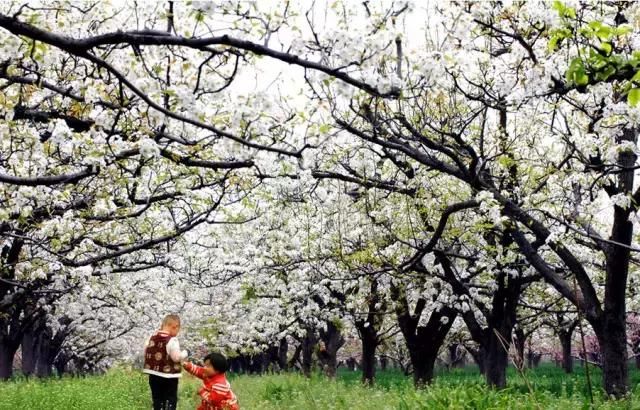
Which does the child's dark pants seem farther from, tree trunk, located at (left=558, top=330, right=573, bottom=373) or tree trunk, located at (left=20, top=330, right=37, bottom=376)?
tree trunk, located at (left=558, top=330, right=573, bottom=373)

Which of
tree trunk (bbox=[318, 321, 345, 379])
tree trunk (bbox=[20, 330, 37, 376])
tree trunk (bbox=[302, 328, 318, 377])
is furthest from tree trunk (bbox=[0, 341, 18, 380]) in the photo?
tree trunk (bbox=[318, 321, 345, 379])

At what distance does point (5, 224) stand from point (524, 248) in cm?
747

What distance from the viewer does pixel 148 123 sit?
301 inches

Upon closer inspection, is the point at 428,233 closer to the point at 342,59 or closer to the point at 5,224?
the point at 5,224

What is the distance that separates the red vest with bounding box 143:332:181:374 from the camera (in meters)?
9.37

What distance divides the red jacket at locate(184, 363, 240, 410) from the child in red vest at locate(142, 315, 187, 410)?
28cm

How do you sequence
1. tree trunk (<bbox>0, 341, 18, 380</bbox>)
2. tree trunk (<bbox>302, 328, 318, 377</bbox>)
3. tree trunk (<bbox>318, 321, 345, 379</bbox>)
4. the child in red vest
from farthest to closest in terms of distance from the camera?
tree trunk (<bbox>302, 328, 318, 377</bbox>) → tree trunk (<bbox>318, 321, 345, 379</bbox>) → tree trunk (<bbox>0, 341, 18, 380</bbox>) → the child in red vest

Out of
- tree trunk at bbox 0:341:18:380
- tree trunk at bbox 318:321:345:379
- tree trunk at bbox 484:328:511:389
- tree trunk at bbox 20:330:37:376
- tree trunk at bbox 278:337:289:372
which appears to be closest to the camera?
tree trunk at bbox 484:328:511:389

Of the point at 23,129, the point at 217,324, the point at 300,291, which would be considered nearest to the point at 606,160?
the point at 23,129

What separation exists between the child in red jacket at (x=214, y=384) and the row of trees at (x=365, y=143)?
246cm

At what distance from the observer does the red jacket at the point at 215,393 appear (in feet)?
29.8

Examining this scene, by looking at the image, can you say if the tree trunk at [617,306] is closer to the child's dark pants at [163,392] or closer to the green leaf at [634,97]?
the child's dark pants at [163,392]

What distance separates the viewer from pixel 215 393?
9.11 metres

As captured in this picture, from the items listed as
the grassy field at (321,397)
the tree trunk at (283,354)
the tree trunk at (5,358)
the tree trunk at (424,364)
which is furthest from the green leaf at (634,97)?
the tree trunk at (283,354)
